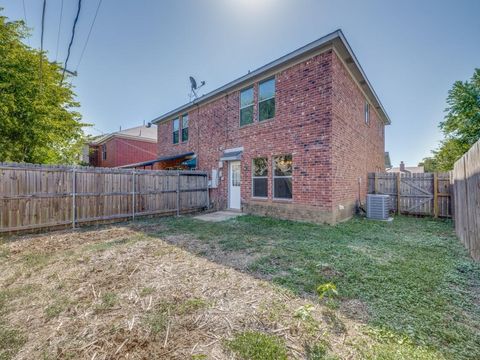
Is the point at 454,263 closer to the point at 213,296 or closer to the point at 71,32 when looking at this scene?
the point at 213,296

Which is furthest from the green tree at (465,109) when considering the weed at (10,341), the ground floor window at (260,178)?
the weed at (10,341)

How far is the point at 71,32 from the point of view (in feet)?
19.5

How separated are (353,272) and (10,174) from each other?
8.71 meters

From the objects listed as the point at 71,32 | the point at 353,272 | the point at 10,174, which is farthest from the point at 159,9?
the point at 353,272

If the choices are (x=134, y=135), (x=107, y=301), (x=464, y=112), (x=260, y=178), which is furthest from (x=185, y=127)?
(x=464, y=112)

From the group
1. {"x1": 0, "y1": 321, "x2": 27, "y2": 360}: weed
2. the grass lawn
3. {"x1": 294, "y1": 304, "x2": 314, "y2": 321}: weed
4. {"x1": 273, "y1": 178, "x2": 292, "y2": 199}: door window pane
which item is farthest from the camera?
{"x1": 273, "y1": 178, "x2": 292, "y2": 199}: door window pane

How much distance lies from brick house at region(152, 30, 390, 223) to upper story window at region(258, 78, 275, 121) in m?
0.04

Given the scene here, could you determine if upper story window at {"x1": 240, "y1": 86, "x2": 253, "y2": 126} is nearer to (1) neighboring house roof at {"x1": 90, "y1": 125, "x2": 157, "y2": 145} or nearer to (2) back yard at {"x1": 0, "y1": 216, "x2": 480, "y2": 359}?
(2) back yard at {"x1": 0, "y1": 216, "x2": 480, "y2": 359}

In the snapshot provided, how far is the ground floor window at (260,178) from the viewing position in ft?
29.3

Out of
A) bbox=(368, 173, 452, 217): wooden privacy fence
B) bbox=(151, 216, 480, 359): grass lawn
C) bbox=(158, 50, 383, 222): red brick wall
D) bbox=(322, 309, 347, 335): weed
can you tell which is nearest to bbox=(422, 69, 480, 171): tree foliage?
bbox=(368, 173, 452, 217): wooden privacy fence

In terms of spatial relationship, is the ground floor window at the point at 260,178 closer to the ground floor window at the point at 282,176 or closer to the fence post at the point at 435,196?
the ground floor window at the point at 282,176

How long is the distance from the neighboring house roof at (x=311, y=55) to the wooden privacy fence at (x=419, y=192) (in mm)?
4473

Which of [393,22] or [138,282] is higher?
[393,22]

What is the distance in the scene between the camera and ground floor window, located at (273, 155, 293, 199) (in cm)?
822
